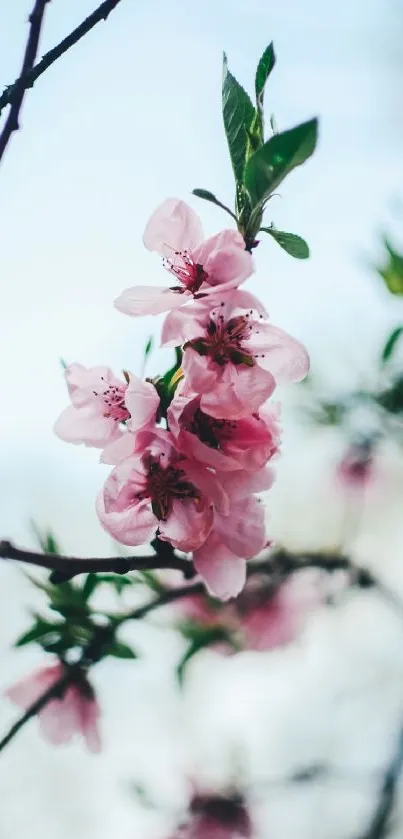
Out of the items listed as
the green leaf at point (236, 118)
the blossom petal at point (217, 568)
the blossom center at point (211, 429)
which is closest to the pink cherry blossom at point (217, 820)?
the blossom petal at point (217, 568)

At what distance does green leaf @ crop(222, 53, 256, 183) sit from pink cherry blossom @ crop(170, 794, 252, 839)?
144 cm

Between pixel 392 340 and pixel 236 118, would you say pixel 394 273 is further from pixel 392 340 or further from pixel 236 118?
pixel 236 118

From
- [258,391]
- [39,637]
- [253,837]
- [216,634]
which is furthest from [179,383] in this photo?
[253,837]

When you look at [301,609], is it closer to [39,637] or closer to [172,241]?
[39,637]

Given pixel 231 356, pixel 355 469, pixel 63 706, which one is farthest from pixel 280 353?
pixel 355 469

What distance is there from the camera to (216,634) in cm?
115

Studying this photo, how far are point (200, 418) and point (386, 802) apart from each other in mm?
683

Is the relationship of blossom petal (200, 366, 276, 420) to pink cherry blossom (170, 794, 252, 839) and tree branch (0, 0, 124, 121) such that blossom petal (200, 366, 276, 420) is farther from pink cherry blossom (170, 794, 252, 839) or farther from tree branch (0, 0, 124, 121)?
pink cherry blossom (170, 794, 252, 839)

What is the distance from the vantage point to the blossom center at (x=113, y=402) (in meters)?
0.60

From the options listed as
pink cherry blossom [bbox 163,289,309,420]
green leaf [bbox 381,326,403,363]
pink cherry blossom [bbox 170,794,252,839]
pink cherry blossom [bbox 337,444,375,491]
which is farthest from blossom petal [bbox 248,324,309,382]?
pink cherry blossom [bbox 170,794,252,839]

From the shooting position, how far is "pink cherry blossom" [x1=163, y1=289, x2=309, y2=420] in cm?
49

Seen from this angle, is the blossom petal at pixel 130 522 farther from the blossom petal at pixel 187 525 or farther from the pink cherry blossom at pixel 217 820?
the pink cherry blossom at pixel 217 820

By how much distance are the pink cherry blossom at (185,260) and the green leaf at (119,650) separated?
48 centimetres

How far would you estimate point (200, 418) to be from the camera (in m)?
0.53
